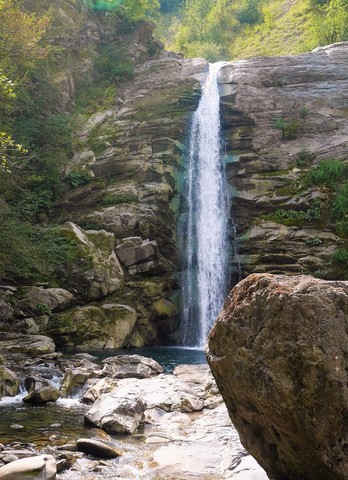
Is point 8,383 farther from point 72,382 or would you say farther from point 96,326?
point 96,326

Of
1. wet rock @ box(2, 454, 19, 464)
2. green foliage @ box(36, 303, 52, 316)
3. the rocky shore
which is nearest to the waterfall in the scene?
green foliage @ box(36, 303, 52, 316)

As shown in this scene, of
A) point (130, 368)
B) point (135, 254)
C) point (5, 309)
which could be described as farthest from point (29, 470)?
point (135, 254)

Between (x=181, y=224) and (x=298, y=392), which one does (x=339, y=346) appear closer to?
(x=298, y=392)

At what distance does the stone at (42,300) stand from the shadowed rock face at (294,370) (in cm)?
1409

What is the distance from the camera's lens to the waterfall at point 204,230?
2189cm

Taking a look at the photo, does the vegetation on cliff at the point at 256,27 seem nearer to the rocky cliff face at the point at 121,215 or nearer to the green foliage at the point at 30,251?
the rocky cliff face at the point at 121,215

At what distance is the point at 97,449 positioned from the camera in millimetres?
6355

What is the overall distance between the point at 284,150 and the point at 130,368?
54.0ft

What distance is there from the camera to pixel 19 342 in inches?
571

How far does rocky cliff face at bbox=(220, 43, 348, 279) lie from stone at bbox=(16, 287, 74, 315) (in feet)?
27.0

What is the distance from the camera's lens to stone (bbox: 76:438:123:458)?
6344mm

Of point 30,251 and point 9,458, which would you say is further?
point 30,251

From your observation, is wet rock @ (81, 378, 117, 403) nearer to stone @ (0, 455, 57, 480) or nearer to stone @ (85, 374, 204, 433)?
stone @ (85, 374, 204, 433)

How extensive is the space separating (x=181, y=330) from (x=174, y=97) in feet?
44.1
